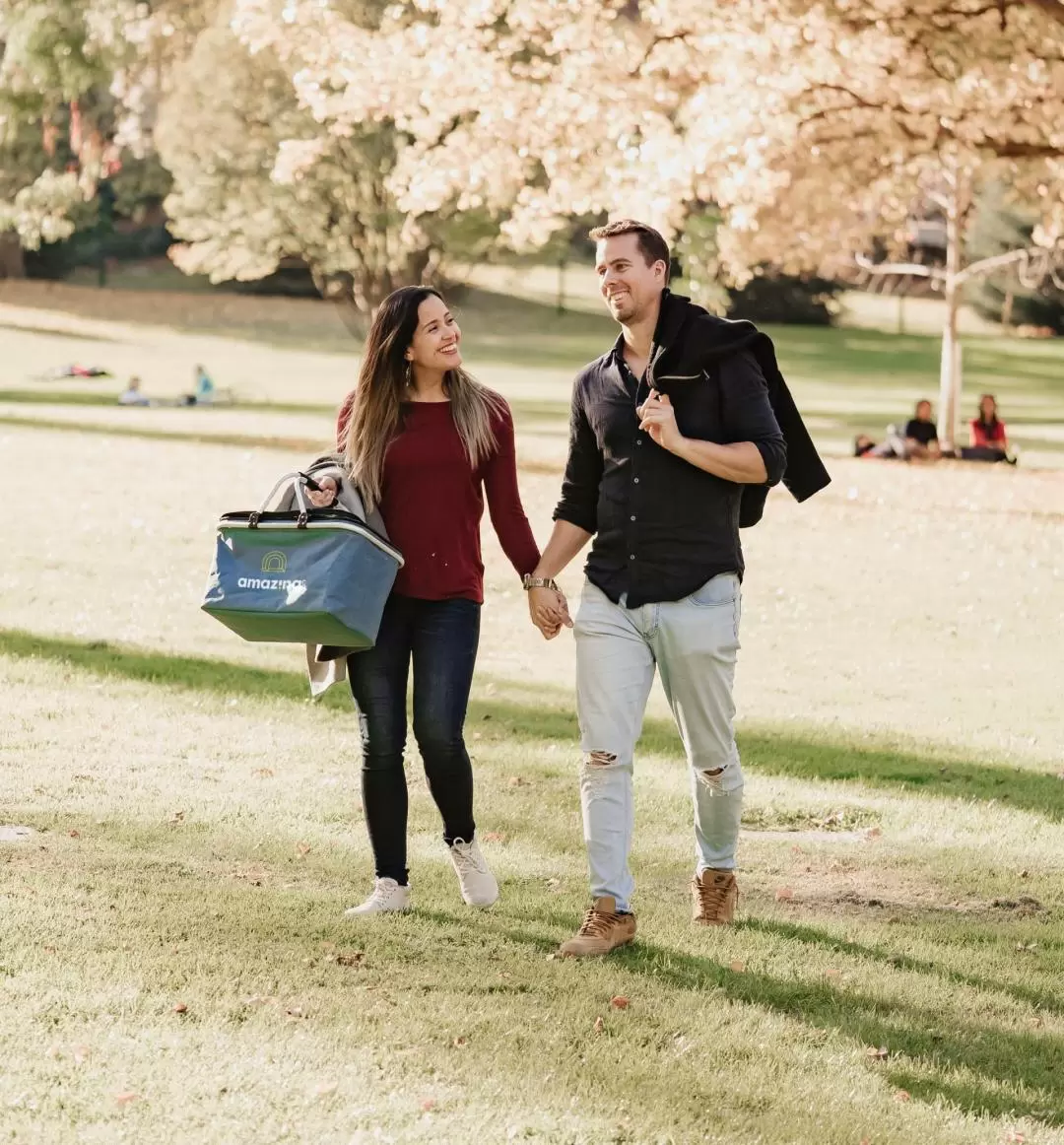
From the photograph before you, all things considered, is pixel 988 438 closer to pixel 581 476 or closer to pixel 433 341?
pixel 581 476

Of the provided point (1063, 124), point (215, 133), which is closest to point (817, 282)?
point (215, 133)

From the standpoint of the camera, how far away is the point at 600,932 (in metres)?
5.70

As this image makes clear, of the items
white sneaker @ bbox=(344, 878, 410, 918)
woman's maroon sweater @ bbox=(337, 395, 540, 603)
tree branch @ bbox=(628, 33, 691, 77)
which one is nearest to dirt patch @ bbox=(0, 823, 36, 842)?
white sneaker @ bbox=(344, 878, 410, 918)

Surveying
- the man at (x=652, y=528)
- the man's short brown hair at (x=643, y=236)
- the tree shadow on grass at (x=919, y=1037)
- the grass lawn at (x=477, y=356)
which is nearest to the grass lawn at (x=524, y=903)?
the tree shadow on grass at (x=919, y=1037)

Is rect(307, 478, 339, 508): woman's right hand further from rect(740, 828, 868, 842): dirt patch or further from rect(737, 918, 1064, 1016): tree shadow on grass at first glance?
rect(740, 828, 868, 842): dirt patch

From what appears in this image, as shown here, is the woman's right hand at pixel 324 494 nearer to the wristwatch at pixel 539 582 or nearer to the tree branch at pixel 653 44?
the wristwatch at pixel 539 582

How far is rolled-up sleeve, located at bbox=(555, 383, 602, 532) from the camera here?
19.8 ft

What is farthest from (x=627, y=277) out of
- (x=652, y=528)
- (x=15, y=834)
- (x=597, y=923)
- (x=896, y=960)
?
(x=15, y=834)

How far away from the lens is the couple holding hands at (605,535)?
18.9 feet

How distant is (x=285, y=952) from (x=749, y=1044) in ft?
4.74

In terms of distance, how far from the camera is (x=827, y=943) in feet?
19.6

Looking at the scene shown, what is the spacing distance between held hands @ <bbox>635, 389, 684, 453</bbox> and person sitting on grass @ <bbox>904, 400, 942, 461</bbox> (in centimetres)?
2160

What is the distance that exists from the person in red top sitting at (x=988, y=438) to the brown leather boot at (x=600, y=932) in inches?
868

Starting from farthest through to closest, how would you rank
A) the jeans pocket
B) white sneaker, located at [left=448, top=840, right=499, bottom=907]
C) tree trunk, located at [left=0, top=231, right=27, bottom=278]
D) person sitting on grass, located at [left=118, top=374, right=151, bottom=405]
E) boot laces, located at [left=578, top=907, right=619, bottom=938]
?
1. tree trunk, located at [left=0, top=231, right=27, bottom=278]
2. person sitting on grass, located at [left=118, top=374, right=151, bottom=405]
3. white sneaker, located at [left=448, top=840, right=499, bottom=907]
4. the jeans pocket
5. boot laces, located at [left=578, top=907, right=619, bottom=938]
